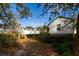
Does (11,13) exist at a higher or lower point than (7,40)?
higher

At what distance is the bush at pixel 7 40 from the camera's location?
30.9ft

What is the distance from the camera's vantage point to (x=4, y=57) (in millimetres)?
9430

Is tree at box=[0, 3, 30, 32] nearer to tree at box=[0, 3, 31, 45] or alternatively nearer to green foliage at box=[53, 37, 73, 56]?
tree at box=[0, 3, 31, 45]

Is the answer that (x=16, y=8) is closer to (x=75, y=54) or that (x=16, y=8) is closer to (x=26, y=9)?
(x=26, y=9)

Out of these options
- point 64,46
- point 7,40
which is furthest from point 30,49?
point 64,46

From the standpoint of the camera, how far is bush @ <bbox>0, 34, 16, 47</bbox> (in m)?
9.43

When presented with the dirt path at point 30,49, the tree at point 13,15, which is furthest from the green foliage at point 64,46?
the tree at point 13,15

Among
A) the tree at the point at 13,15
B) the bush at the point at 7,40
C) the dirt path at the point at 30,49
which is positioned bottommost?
the dirt path at the point at 30,49

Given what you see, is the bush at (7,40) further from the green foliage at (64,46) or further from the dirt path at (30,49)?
the green foliage at (64,46)

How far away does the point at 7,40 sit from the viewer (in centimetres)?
944

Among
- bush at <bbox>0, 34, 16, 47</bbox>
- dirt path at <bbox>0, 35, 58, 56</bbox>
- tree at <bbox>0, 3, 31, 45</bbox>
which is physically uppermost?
tree at <bbox>0, 3, 31, 45</bbox>

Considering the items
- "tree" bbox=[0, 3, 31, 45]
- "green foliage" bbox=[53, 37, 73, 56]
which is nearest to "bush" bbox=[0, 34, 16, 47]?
"tree" bbox=[0, 3, 31, 45]

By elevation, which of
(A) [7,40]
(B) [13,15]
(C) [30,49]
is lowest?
(C) [30,49]

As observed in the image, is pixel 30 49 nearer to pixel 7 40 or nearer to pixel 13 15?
pixel 7 40
